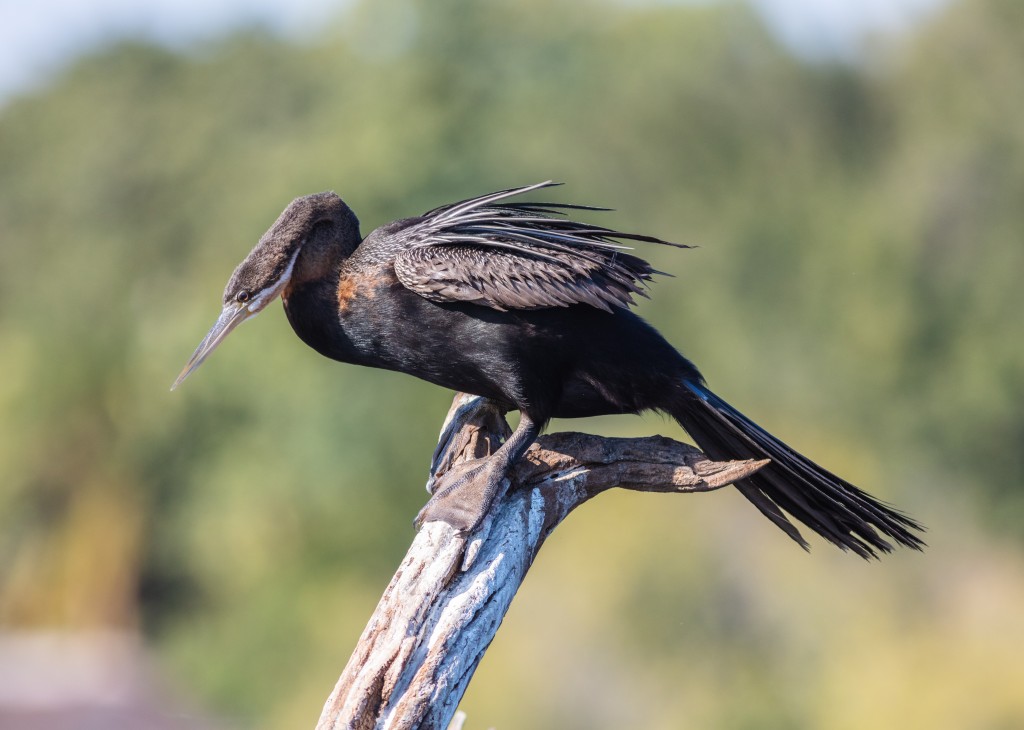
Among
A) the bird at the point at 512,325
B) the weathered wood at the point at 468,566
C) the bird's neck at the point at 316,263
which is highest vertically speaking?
the bird's neck at the point at 316,263

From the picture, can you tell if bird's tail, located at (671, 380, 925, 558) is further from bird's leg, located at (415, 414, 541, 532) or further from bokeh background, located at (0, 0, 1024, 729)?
bokeh background, located at (0, 0, 1024, 729)

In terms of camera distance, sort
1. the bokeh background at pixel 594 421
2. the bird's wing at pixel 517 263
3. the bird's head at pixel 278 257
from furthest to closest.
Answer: the bokeh background at pixel 594 421 → the bird's head at pixel 278 257 → the bird's wing at pixel 517 263

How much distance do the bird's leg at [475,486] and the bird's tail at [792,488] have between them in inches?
30.2

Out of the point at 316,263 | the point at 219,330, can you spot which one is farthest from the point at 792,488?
the point at 219,330

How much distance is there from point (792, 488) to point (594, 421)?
47.0 ft

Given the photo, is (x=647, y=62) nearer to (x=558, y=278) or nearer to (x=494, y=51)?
(x=494, y=51)

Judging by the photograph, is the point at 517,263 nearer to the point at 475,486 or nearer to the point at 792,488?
the point at 475,486

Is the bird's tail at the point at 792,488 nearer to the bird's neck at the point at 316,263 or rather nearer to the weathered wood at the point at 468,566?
the weathered wood at the point at 468,566

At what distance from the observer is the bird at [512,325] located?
584 centimetres

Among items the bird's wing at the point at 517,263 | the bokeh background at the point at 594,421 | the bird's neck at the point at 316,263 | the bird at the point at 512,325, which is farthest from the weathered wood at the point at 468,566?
the bokeh background at the point at 594,421

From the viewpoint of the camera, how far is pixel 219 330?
6.03 m

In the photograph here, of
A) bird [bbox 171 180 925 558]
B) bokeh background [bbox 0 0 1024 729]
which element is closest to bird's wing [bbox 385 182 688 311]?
bird [bbox 171 180 925 558]

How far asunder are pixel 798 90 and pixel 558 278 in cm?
3327

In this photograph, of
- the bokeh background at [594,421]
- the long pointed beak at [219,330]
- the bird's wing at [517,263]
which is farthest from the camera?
the bokeh background at [594,421]
